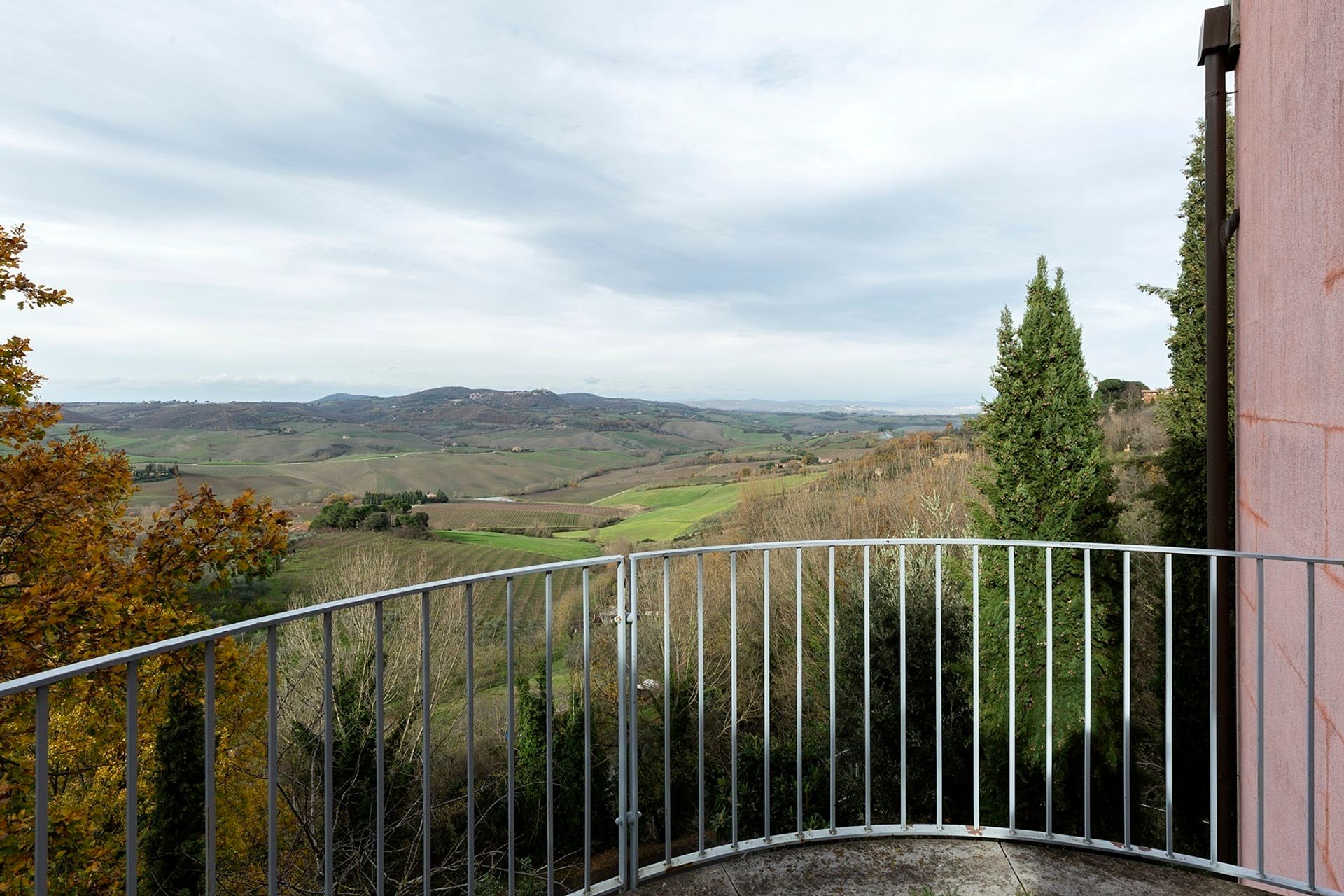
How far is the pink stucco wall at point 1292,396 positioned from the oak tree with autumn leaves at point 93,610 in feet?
21.3

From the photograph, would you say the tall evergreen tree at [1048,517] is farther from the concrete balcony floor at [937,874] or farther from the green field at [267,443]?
the green field at [267,443]

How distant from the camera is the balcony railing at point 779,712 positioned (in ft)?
6.54

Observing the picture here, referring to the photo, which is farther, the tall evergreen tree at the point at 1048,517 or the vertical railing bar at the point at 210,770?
the tall evergreen tree at the point at 1048,517

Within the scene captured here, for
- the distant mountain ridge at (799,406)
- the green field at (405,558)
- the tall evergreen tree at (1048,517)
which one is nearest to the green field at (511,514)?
the green field at (405,558)

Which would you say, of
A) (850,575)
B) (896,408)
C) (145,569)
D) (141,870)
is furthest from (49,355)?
(896,408)

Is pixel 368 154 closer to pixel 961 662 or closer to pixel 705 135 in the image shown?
pixel 705 135

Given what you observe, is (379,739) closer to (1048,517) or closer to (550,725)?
(550,725)

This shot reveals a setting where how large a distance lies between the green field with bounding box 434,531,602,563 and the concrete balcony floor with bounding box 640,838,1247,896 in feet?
79.2

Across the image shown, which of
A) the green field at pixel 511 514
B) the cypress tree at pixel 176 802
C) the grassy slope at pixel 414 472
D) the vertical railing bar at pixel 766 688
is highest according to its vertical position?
the vertical railing bar at pixel 766 688

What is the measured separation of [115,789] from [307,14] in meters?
9.02

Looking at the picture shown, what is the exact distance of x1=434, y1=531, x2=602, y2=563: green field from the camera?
27.0 metres

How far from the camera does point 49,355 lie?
9.40 m

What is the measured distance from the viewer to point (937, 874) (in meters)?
2.36

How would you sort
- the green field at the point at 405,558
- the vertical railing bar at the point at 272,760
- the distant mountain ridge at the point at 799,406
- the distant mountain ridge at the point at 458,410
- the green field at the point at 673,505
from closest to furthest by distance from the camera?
the vertical railing bar at the point at 272,760 < the green field at the point at 405,558 < the green field at the point at 673,505 < the distant mountain ridge at the point at 458,410 < the distant mountain ridge at the point at 799,406
